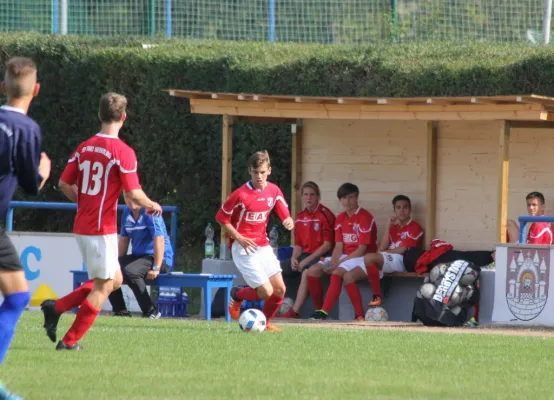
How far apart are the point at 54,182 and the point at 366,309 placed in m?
7.23

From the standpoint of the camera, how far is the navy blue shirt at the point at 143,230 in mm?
14914

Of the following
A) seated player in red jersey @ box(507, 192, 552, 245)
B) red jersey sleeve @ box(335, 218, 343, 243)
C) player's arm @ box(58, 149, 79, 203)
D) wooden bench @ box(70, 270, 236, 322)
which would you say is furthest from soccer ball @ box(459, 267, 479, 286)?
player's arm @ box(58, 149, 79, 203)

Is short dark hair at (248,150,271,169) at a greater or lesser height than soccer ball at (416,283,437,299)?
greater

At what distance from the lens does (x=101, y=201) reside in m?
9.92

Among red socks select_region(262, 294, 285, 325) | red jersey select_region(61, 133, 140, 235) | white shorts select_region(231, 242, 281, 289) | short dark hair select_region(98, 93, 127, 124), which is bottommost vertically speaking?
red socks select_region(262, 294, 285, 325)

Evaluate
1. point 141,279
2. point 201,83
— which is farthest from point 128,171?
point 201,83

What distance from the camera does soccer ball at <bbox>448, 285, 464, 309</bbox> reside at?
14586 mm

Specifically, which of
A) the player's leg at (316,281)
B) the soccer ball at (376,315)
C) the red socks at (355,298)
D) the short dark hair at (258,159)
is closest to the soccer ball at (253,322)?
the short dark hair at (258,159)

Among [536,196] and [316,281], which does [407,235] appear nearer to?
[316,281]

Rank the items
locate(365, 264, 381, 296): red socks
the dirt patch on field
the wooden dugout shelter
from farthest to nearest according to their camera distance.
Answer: locate(365, 264, 381, 296): red socks → the wooden dugout shelter → the dirt patch on field

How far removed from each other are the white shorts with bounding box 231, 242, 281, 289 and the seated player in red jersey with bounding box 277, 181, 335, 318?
3.77 meters

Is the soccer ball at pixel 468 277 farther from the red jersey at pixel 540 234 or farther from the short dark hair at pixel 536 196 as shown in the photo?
the short dark hair at pixel 536 196

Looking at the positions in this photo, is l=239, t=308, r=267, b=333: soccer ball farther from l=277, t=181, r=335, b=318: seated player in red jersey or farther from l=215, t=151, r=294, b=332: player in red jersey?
l=277, t=181, r=335, b=318: seated player in red jersey

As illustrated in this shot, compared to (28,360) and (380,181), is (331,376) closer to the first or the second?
(28,360)
